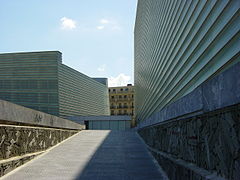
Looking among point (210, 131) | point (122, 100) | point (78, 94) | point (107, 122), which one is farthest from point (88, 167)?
point (122, 100)

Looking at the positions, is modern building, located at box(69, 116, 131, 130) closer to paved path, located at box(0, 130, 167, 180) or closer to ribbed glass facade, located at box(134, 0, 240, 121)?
paved path, located at box(0, 130, 167, 180)

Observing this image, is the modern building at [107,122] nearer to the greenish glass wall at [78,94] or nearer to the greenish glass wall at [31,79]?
the greenish glass wall at [78,94]

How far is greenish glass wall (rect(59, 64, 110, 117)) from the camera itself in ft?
161

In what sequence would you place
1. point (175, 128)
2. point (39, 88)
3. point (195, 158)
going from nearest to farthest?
point (195, 158) < point (175, 128) < point (39, 88)

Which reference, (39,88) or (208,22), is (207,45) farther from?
(39,88)

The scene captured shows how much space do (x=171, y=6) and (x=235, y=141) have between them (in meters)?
6.77

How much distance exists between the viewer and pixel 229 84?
9.84ft

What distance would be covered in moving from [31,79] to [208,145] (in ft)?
154

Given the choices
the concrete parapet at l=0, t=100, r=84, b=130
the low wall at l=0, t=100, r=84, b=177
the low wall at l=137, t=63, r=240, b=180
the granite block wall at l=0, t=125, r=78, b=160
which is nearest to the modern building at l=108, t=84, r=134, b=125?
the granite block wall at l=0, t=125, r=78, b=160

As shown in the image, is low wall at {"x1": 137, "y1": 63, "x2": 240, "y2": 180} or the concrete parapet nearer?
low wall at {"x1": 137, "y1": 63, "x2": 240, "y2": 180}

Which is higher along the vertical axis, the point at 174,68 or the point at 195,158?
the point at 174,68

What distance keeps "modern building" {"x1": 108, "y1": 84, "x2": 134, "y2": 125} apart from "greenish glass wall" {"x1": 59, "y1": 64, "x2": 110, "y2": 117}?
736 inches

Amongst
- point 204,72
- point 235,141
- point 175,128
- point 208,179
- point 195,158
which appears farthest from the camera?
point 175,128

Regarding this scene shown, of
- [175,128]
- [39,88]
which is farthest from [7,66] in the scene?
[175,128]
